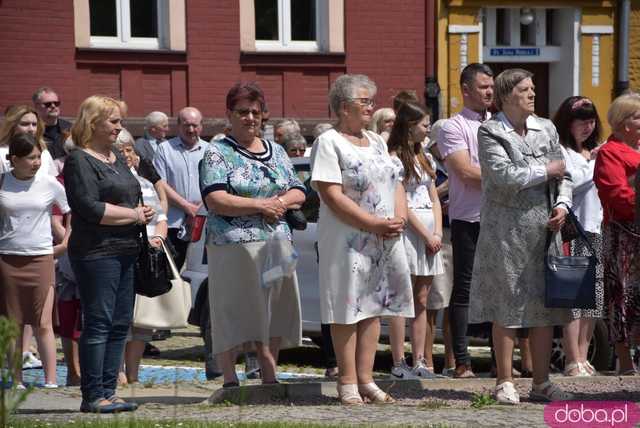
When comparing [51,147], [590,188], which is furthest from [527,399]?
[51,147]

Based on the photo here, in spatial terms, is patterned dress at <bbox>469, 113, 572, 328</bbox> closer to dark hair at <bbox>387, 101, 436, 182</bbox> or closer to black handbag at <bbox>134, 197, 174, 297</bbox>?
dark hair at <bbox>387, 101, 436, 182</bbox>

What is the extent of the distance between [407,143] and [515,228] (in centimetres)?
188

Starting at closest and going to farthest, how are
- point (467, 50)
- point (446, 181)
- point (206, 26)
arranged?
point (446, 181) → point (206, 26) → point (467, 50)

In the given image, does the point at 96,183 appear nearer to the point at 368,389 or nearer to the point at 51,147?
the point at 368,389

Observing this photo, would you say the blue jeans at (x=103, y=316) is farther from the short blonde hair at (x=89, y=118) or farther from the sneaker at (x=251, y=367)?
the sneaker at (x=251, y=367)

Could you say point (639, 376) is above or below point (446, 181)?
below

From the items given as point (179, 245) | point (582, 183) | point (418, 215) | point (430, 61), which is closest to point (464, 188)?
point (418, 215)

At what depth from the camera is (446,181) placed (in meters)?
11.2

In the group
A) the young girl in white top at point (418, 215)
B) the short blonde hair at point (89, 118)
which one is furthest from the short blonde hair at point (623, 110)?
the short blonde hair at point (89, 118)

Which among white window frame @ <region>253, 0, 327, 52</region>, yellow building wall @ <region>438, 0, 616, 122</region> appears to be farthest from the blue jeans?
yellow building wall @ <region>438, 0, 616, 122</region>

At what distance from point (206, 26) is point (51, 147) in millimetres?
9477

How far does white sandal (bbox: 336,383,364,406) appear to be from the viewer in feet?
28.0

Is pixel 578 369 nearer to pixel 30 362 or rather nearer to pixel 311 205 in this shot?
pixel 311 205

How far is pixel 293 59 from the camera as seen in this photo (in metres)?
21.7
